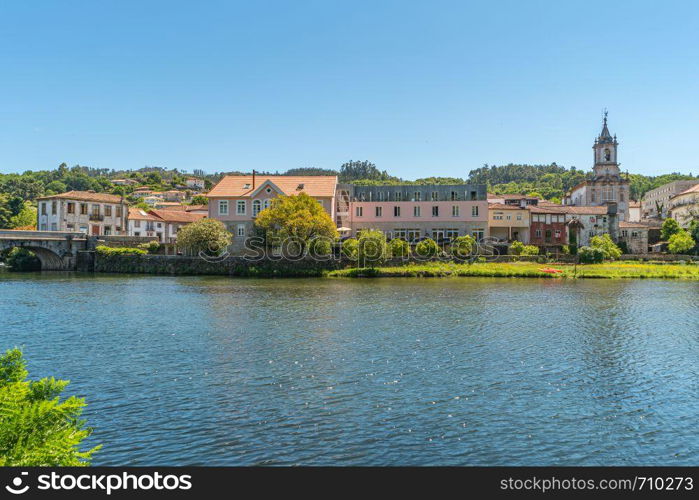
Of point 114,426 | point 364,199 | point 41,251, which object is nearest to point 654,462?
point 114,426

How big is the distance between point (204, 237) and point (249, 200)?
11.1m

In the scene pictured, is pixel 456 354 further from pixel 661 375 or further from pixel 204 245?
pixel 204 245

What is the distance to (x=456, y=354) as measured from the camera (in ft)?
80.4

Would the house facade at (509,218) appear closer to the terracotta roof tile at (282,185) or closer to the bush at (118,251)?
the terracotta roof tile at (282,185)

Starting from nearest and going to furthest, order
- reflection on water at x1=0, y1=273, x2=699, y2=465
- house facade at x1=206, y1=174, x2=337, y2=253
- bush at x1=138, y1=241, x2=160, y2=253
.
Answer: reflection on water at x1=0, y1=273, x2=699, y2=465, bush at x1=138, y1=241, x2=160, y2=253, house facade at x1=206, y1=174, x2=337, y2=253

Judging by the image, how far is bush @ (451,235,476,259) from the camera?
245 ft

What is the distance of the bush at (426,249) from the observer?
73.0 meters

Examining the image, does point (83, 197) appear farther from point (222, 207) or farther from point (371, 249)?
point (371, 249)

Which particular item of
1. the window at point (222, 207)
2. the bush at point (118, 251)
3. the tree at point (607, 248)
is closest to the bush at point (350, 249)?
the window at point (222, 207)

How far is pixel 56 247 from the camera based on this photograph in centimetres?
7844

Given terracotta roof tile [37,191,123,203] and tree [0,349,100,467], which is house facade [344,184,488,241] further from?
tree [0,349,100,467]

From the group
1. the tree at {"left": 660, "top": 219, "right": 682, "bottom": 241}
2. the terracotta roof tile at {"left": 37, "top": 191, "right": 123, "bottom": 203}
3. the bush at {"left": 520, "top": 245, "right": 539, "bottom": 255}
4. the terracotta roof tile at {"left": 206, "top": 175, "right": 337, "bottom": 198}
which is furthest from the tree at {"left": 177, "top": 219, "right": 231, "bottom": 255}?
the tree at {"left": 660, "top": 219, "right": 682, "bottom": 241}

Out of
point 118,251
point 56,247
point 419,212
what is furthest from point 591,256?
point 56,247

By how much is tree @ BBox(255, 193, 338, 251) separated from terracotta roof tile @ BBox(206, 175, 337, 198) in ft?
31.2
